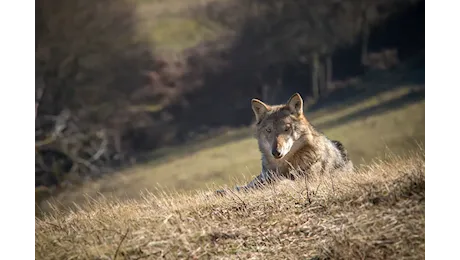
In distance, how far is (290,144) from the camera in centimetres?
701

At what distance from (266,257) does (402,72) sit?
1224 centimetres

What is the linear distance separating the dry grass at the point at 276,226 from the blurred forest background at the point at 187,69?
10129 millimetres

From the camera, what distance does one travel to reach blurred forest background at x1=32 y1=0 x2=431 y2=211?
670 inches

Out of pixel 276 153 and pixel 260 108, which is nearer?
pixel 276 153

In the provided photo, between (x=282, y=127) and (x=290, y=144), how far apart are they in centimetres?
25

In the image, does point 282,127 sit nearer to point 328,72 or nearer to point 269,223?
point 269,223

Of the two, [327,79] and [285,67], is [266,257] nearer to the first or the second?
[327,79]

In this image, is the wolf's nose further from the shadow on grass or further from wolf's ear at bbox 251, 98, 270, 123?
the shadow on grass

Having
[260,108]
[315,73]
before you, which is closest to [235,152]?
[315,73]

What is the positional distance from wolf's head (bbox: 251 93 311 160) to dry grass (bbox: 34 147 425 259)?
82 cm

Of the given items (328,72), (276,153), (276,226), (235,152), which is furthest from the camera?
(328,72)

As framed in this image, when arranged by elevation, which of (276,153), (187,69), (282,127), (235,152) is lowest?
(235,152)

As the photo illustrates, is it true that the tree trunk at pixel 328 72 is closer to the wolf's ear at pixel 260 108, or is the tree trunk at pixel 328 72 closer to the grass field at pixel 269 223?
the wolf's ear at pixel 260 108

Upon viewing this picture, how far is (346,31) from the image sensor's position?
61.3 ft
